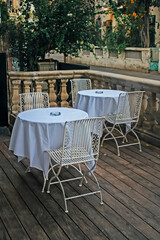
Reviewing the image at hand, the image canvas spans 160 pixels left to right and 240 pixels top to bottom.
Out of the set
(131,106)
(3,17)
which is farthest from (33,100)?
(3,17)

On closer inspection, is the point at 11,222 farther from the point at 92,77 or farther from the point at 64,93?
the point at 92,77

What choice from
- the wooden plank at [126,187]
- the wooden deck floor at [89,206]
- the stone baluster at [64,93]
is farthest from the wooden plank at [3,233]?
the stone baluster at [64,93]

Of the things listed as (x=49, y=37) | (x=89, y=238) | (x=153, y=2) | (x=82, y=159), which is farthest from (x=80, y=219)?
(x=153, y=2)

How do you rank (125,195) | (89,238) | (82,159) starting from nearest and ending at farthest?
(89,238) < (82,159) < (125,195)

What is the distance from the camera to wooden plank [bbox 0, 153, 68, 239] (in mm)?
3617

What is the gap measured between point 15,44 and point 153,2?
50.0 feet

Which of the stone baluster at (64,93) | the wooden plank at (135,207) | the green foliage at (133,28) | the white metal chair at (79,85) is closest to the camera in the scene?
the wooden plank at (135,207)

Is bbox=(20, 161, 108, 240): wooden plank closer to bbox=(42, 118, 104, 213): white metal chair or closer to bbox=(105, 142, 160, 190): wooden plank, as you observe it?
bbox=(42, 118, 104, 213): white metal chair

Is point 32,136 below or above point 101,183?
above

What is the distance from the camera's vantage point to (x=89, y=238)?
11.5ft

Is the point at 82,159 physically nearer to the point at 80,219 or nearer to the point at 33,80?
the point at 80,219

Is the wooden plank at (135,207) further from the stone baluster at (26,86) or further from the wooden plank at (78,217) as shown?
the stone baluster at (26,86)

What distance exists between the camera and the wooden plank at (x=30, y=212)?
11.9ft

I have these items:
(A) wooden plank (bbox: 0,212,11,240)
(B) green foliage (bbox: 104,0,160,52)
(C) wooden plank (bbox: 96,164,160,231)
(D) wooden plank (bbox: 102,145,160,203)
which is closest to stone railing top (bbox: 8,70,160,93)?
(D) wooden plank (bbox: 102,145,160,203)
